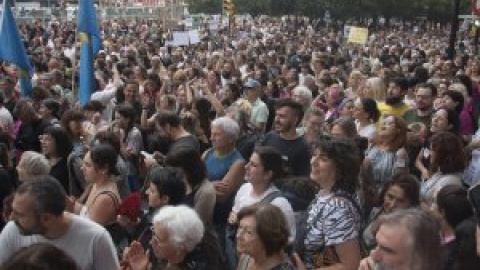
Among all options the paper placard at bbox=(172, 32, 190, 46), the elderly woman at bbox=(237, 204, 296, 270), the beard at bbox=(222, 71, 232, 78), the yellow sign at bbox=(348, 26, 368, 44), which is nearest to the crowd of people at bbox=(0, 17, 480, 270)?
the elderly woman at bbox=(237, 204, 296, 270)

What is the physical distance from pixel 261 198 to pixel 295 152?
148 centimetres

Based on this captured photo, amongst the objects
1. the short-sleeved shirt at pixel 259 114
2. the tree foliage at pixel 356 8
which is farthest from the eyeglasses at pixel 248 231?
the tree foliage at pixel 356 8

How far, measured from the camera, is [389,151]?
6.57m

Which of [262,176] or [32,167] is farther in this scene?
[32,167]

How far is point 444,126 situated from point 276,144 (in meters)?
1.90

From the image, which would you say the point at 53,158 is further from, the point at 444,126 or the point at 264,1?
the point at 264,1

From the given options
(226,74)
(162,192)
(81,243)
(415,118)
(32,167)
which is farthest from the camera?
(226,74)

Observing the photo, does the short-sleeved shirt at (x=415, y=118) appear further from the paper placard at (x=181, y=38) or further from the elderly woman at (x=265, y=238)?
the paper placard at (x=181, y=38)

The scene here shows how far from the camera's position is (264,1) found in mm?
53281

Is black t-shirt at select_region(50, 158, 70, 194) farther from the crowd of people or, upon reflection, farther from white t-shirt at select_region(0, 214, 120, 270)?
white t-shirt at select_region(0, 214, 120, 270)

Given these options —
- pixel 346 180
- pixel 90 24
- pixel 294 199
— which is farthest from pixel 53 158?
pixel 90 24

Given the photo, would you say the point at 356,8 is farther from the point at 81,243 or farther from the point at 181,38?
the point at 81,243

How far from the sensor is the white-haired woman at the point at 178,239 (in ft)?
13.0

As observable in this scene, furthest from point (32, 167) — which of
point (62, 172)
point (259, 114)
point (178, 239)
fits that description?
point (259, 114)
